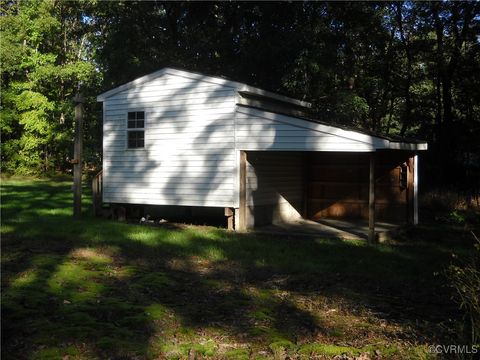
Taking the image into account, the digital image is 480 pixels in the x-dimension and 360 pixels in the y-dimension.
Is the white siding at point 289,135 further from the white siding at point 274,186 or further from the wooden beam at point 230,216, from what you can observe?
the wooden beam at point 230,216

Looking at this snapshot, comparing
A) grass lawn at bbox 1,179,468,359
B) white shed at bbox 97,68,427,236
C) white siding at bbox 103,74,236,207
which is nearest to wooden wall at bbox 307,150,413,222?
white shed at bbox 97,68,427,236

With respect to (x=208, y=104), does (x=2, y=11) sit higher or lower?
higher

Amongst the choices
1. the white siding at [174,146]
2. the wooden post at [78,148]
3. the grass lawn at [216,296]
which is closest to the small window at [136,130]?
the white siding at [174,146]

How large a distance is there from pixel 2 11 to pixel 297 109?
28.8m

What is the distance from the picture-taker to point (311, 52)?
64.1ft

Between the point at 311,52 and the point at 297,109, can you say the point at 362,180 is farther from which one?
the point at 311,52

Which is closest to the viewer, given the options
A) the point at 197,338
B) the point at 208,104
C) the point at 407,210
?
the point at 197,338

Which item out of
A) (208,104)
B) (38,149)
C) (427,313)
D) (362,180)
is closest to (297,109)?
(362,180)

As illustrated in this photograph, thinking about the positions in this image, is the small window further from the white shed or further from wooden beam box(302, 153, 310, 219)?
wooden beam box(302, 153, 310, 219)

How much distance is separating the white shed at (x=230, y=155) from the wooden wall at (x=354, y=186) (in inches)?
1.2

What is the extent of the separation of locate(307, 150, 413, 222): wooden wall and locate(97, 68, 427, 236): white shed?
0.10 feet

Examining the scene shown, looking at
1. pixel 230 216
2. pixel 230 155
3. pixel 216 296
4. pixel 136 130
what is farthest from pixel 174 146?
pixel 216 296

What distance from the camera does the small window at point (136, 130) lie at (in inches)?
565

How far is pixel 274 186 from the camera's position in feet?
47.2
